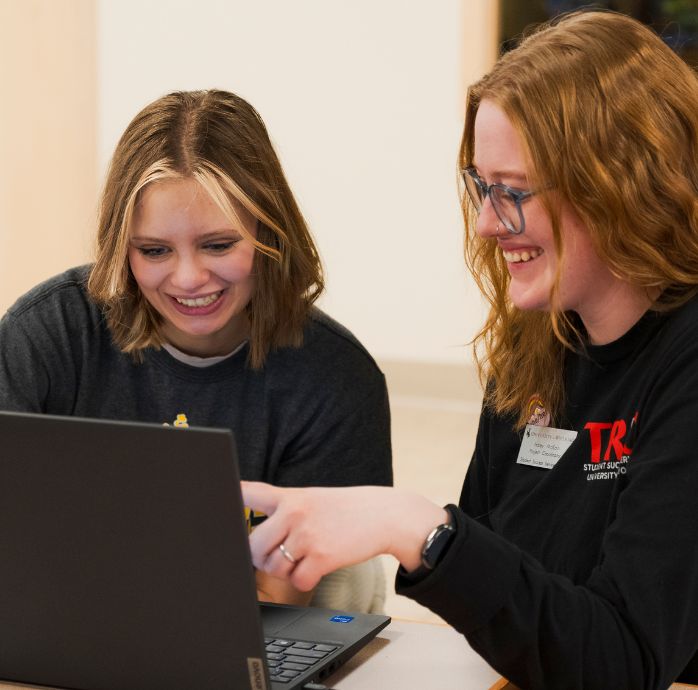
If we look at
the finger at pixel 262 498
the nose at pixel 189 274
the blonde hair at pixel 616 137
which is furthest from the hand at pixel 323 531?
the nose at pixel 189 274

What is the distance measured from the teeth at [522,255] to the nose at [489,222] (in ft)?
0.11

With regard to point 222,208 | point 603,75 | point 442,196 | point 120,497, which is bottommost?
point 442,196

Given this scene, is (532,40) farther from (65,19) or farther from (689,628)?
(65,19)

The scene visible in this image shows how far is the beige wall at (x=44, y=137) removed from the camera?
15.8 ft

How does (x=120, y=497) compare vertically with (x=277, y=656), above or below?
above

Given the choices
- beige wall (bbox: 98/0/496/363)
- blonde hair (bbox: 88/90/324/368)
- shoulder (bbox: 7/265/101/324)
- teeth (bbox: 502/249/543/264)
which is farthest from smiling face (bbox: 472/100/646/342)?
beige wall (bbox: 98/0/496/363)

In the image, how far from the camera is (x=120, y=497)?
0.89 metres

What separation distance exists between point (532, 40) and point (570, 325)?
33 cm

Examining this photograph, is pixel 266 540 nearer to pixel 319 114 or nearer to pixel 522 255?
pixel 522 255

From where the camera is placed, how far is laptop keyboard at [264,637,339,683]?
3.35 ft

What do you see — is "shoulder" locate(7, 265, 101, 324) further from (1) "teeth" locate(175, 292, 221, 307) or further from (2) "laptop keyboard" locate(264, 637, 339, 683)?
(2) "laptop keyboard" locate(264, 637, 339, 683)

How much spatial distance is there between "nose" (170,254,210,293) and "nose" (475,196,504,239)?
49 centimetres

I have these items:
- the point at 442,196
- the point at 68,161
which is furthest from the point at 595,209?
the point at 68,161

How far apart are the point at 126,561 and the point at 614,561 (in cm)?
44
